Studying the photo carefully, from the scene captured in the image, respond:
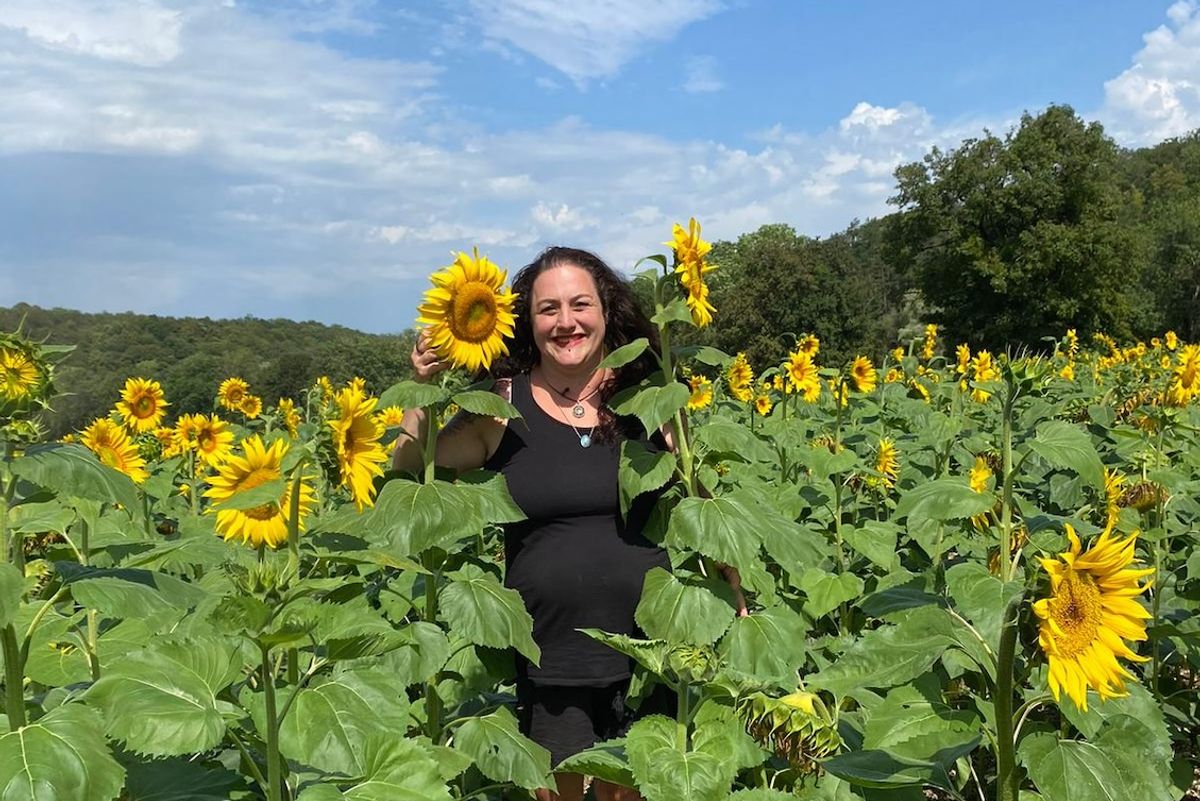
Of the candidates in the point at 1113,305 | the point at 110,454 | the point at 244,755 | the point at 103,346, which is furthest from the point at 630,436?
the point at 1113,305

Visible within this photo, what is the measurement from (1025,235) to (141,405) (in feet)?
116

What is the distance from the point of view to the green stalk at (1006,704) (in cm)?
154

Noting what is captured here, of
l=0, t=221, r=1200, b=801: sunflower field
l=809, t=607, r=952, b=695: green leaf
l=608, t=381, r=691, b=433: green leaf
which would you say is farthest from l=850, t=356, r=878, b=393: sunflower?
l=809, t=607, r=952, b=695: green leaf

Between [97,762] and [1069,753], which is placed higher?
[97,762]

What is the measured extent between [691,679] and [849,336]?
39967 mm

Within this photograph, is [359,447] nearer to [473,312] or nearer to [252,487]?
[252,487]

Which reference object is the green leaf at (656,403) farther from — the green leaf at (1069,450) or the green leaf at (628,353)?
the green leaf at (1069,450)

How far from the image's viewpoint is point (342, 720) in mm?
1572

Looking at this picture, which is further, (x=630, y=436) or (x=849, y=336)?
(x=849, y=336)

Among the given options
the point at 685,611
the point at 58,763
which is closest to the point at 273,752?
the point at 58,763

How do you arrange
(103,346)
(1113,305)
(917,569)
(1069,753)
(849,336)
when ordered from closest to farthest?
(1069,753), (917,569), (103,346), (1113,305), (849,336)

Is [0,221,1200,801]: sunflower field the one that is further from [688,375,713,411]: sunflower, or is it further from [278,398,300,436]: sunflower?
[688,375,713,411]: sunflower

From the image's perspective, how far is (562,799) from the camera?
295 centimetres

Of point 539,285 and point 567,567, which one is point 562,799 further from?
point 539,285
